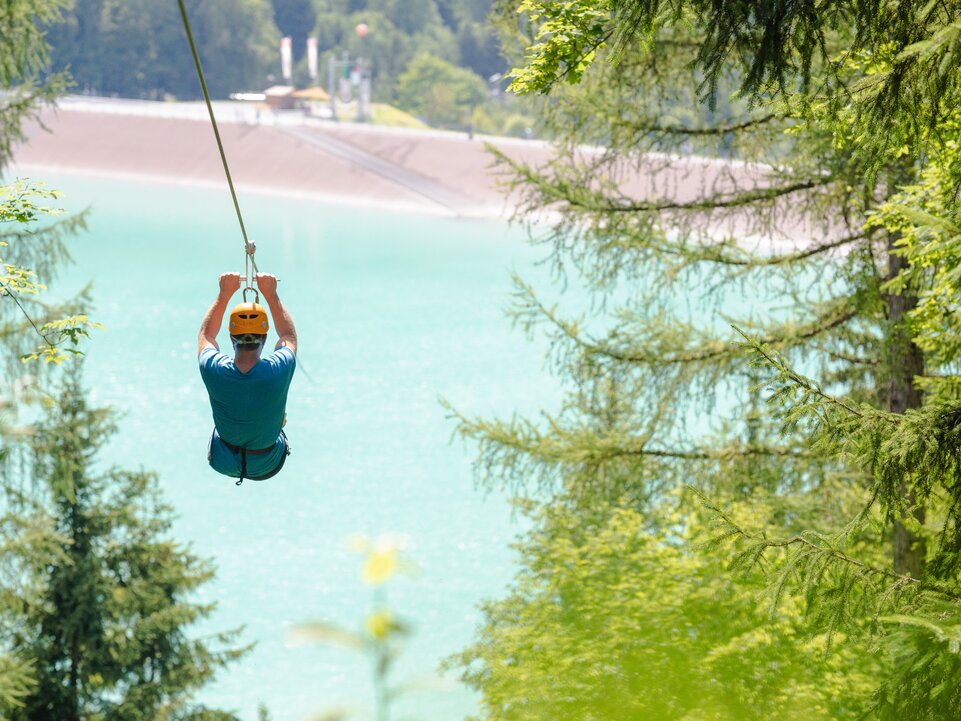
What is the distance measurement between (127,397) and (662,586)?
15738 mm

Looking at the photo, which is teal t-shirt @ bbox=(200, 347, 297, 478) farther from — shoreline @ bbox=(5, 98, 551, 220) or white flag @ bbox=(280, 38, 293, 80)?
white flag @ bbox=(280, 38, 293, 80)

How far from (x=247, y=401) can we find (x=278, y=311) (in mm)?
402

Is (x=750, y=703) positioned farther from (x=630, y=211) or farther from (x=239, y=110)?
(x=239, y=110)

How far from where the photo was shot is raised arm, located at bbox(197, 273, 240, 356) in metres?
Result: 4.62

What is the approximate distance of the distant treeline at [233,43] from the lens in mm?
74250

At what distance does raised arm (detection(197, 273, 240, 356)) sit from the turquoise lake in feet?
1.48

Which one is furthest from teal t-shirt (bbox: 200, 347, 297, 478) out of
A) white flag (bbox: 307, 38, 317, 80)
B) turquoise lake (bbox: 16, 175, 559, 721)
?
white flag (bbox: 307, 38, 317, 80)

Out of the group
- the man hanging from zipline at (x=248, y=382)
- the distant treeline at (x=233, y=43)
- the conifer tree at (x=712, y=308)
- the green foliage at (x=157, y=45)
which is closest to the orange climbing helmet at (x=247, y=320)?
the man hanging from zipline at (x=248, y=382)

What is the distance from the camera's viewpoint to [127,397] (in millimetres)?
24297

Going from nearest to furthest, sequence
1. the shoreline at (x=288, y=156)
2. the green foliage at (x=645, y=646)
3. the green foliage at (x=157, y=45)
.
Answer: the green foliage at (x=645, y=646) → the shoreline at (x=288, y=156) → the green foliage at (x=157, y=45)

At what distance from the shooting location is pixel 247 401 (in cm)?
446

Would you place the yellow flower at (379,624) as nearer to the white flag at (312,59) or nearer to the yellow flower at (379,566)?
the yellow flower at (379,566)

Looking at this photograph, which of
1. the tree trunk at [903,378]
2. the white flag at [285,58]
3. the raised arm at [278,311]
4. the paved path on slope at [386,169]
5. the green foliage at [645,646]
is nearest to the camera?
Answer: the raised arm at [278,311]

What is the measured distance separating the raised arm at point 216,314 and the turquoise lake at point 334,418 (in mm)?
451
